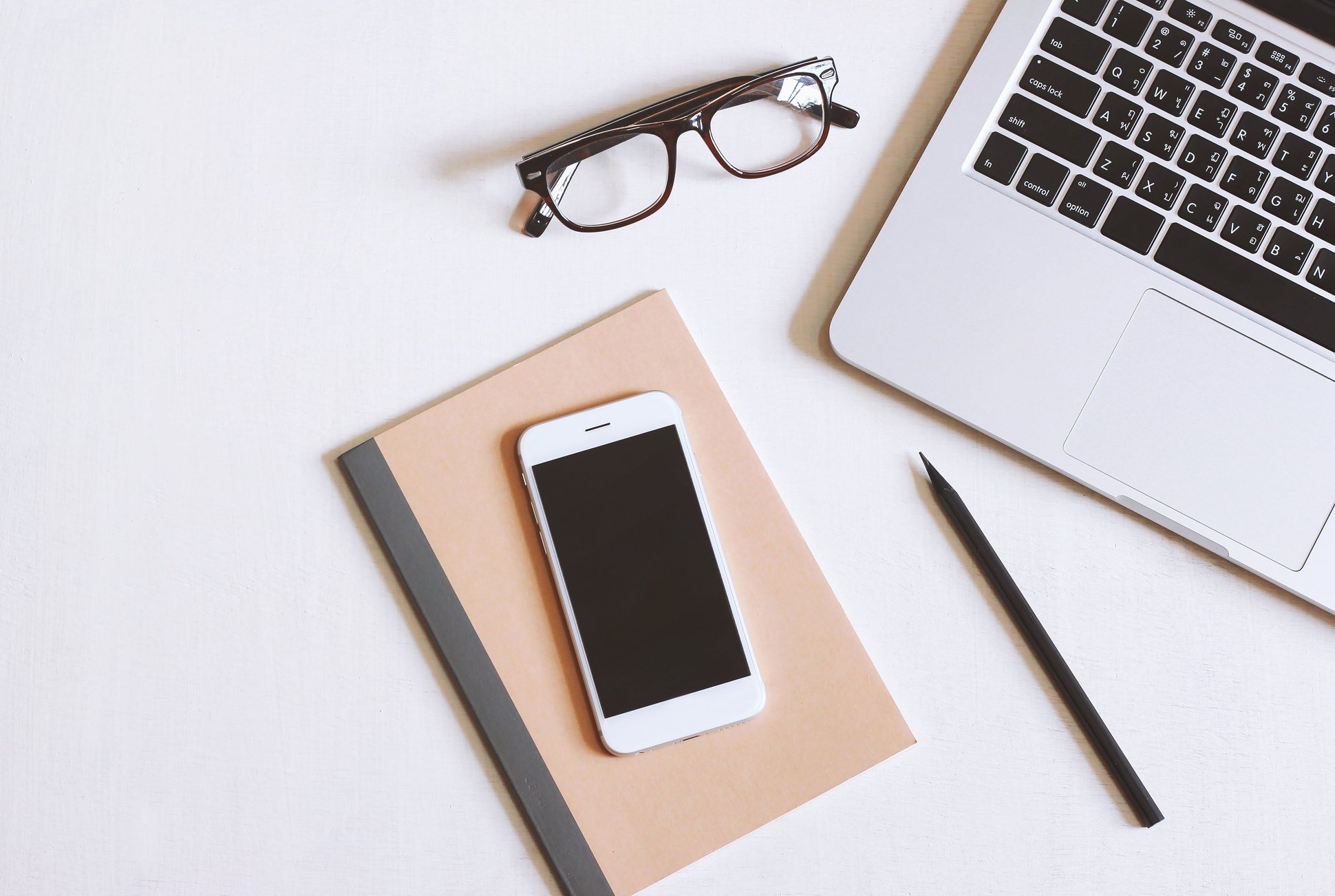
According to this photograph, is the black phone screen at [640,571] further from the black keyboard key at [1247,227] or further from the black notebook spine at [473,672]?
the black keyboard key at [1247,227]

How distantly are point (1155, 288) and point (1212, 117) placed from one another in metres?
0.10

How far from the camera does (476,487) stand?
1.74ft

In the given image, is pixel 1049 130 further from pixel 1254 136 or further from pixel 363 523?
pixel 363 523

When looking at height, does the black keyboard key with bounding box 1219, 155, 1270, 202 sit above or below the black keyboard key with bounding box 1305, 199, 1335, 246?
above

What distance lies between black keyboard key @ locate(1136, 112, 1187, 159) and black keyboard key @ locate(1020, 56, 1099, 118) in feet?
0.11

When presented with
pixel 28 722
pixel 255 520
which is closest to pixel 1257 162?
pixel 255 520

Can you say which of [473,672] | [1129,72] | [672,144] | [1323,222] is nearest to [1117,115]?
[1129,72]

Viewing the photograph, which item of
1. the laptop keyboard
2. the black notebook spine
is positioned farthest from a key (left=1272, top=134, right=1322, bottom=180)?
the black notebook spine

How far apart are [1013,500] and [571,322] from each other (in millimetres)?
289

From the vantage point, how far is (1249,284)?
503mm

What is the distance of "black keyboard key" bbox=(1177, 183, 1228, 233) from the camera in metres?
0.50

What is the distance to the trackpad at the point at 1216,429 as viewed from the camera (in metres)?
0.50


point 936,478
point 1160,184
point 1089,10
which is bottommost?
point 936,478

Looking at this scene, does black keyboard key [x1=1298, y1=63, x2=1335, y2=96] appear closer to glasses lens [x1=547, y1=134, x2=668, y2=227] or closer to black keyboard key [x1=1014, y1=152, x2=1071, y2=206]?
black keyboard key [x1=1014, y1=152, x2=1071, y2=206]
